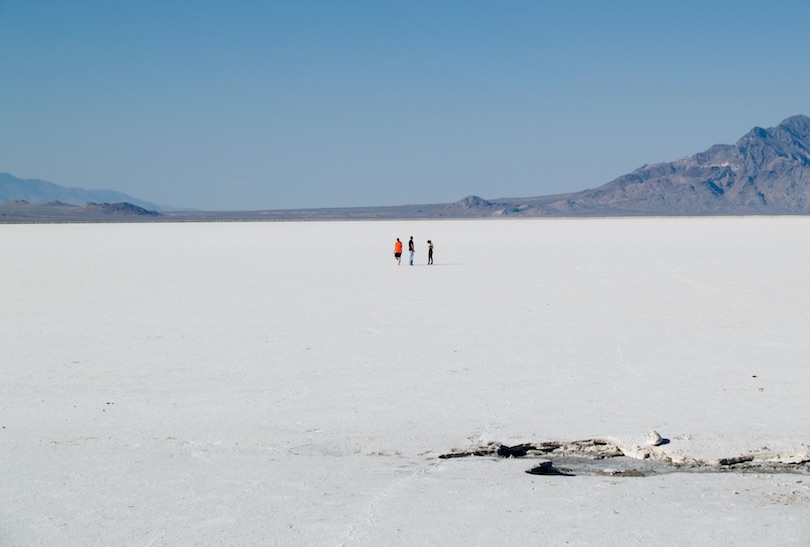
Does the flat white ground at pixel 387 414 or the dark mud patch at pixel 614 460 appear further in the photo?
the dark mud patch at pixel 614 460

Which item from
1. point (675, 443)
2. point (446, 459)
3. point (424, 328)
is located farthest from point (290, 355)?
point (675, 443)

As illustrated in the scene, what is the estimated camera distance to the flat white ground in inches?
191

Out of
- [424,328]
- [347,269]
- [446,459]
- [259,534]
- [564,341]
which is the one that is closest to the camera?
[259,534]

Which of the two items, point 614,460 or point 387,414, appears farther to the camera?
point 387,414

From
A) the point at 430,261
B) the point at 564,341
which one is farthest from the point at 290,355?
the point at 430,261

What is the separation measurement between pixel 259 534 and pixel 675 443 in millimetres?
2932

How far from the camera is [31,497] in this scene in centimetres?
519

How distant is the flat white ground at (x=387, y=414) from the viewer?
4.84 m

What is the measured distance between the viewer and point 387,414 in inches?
277

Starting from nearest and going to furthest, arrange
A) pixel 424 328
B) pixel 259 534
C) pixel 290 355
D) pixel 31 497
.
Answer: pixel 259 534, pixel 31 497, pixel 290 355, pixel 424 328

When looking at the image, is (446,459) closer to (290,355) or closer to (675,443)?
(675,443)

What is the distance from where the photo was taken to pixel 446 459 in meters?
5.92

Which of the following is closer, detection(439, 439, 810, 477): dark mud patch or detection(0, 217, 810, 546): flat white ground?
detection(0, 217, 810, 546): flat white ground

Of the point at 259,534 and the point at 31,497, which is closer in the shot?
the point at 259,534
